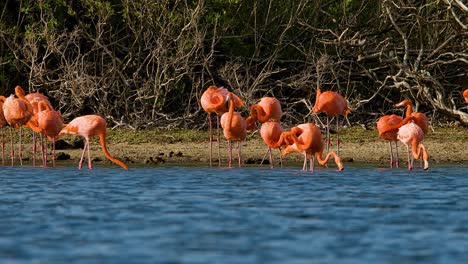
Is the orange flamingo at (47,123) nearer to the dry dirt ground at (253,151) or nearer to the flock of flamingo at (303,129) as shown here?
the dry dirt ground at (253,151)

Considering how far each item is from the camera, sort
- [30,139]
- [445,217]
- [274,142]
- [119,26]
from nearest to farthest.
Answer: [445,217], [274,142], [30,139], [119,26]

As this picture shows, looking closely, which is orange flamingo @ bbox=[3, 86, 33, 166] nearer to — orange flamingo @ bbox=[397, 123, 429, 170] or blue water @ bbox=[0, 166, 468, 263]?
blue water @ bbox=[0, 166, 468, 263]

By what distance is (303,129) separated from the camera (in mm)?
Answer: 12133

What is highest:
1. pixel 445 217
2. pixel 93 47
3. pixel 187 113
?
pixel 93 47

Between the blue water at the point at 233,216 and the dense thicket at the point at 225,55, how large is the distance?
4.09m

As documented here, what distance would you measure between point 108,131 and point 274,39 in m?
3.63

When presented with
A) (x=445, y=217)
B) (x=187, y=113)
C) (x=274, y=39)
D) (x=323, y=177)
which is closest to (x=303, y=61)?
(x=274, y=39)

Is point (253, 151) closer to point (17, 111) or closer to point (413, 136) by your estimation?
point (413, 136)

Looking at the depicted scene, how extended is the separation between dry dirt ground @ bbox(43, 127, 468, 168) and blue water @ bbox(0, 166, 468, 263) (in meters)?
1.08

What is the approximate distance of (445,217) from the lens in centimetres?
793

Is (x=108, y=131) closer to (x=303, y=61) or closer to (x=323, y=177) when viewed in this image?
(x=303, y=61)

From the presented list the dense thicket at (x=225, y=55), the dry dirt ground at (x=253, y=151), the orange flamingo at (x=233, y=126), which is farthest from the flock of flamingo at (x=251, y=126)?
the dense thicket at (x=225, y=55)

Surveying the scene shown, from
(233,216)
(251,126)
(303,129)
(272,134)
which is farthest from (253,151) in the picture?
(233,216)

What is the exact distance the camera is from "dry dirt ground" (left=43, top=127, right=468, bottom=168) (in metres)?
13.4
